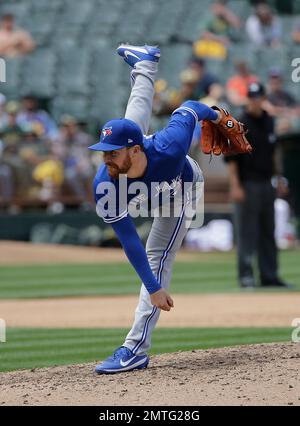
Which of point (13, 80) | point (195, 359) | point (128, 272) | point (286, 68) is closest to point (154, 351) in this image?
point (195, 359)

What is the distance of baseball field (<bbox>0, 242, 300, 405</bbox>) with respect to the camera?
5.50 meters

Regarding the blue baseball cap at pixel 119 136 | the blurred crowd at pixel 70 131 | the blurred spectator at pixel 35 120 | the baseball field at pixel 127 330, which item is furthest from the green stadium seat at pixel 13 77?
the blue baseball cap at pixel 119 136

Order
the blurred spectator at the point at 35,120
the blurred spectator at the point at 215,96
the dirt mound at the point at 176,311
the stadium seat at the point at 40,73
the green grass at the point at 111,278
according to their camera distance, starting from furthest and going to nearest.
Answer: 1. the stadium seat at the point at 40,73
2. the blurred spectator at the point at 35,120
3. the blurred spectator at the point at 215,96
4. the green grass at the point at 111,278
5. the dirt mound at the point at 176,311

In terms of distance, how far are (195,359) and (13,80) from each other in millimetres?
13976

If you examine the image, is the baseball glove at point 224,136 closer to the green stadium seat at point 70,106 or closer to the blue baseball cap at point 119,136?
the blue baseball cap at point 119,136

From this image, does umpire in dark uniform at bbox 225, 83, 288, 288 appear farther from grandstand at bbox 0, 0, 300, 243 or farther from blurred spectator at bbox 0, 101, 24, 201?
blurred spectator at bbox 0, 101, 24, 201

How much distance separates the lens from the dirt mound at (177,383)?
5.28 m

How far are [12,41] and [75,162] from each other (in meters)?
4.26

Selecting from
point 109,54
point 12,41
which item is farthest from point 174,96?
point 12,41

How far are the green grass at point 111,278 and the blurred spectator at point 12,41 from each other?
5.84m

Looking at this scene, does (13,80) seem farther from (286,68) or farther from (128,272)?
(128,272)

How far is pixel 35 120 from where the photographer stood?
1739cm

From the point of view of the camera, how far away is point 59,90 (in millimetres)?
19375
